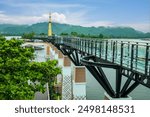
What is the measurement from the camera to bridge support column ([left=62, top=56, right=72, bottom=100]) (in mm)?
28119

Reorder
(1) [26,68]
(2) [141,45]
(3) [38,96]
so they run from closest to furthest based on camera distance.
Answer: (2) [141,45] < (1) [26,68] < (3) [38,96]

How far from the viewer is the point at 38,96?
25.7m

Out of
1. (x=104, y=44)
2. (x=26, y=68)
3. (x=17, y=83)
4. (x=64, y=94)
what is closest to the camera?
(x=17, y=83)

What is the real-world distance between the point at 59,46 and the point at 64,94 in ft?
46.5

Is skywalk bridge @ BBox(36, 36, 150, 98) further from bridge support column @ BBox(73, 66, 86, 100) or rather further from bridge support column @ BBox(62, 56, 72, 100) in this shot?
bridge support column @ BBox(62, 56, 72, 100)

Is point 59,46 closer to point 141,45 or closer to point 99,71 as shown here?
point 99,71

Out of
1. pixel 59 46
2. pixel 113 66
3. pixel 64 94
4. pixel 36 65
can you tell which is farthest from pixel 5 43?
pixel 59 46

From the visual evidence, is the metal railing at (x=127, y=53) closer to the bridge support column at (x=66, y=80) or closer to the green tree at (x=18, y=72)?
the green tree at (x=18, y=72)

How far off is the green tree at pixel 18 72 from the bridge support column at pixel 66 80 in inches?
518

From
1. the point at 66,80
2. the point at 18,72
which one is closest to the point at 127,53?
the point at 18,72

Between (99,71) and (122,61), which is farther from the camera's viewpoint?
(99,71)

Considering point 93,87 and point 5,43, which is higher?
point 5,43

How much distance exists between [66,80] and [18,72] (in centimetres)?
1808

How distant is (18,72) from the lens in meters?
13.1
